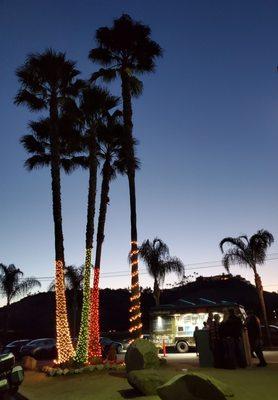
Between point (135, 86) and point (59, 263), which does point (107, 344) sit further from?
point (135, 86)

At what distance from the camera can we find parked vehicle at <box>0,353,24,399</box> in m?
4.71

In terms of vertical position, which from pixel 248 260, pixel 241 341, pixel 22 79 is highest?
pixel 22 79

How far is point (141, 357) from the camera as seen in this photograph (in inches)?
478

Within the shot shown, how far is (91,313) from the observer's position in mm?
18734

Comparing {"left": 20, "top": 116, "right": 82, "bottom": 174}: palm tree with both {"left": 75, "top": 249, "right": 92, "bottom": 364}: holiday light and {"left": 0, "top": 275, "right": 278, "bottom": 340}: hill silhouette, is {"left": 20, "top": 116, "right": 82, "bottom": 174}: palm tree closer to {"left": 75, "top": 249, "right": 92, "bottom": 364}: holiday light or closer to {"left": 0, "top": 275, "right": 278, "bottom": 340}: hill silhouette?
{"left": 75, "top": 249, "right": 92, "bottom": 364}: holiday light

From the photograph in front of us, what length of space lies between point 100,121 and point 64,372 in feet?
41.0

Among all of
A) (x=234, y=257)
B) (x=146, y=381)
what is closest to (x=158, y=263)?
(x=234, y=257)

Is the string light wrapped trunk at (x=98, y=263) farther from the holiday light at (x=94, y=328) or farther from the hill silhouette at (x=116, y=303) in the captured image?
the hill silhouette at (x=116, y=303)

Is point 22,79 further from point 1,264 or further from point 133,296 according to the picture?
point 1,264

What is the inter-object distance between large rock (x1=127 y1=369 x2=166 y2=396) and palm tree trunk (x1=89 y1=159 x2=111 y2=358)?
9088mm

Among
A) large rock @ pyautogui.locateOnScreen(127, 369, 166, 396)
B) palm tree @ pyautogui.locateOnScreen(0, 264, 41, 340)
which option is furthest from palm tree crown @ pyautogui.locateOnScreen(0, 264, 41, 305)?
large rock @ pyautogui.locateOnScreen(127, 369, 166, 396)

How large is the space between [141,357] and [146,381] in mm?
2981

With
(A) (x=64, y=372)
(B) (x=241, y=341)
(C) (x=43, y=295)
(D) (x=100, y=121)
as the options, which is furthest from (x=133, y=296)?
(C) (x=43, y=295)

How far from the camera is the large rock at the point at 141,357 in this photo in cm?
1212
